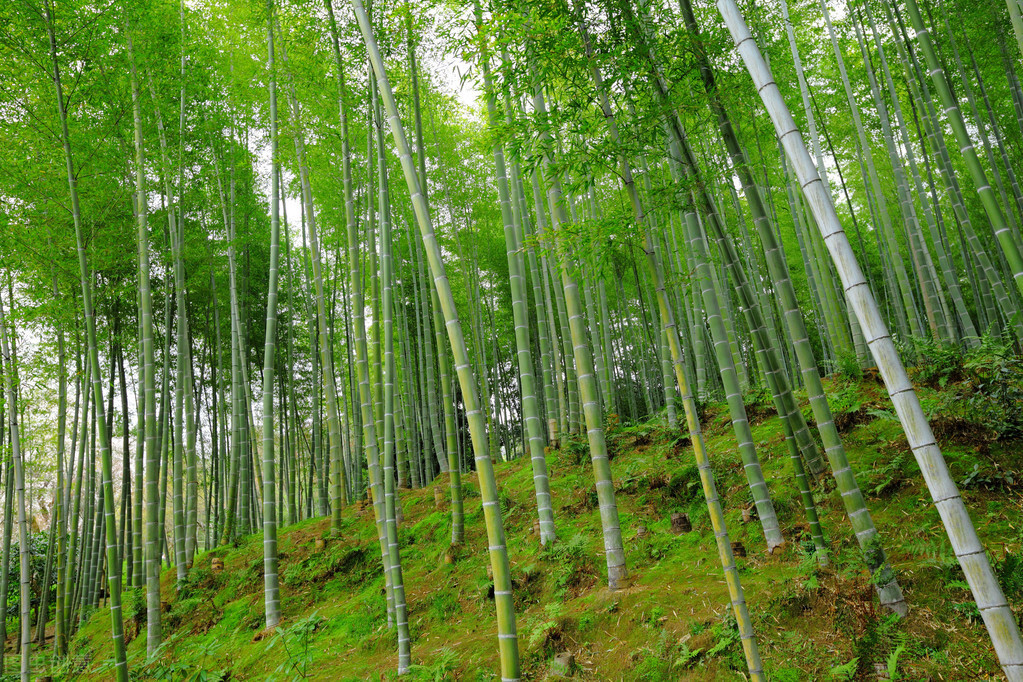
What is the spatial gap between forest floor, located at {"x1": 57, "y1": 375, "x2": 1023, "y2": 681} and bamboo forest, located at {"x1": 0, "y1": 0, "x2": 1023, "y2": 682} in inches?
1.1

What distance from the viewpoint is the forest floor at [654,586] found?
8.82ft

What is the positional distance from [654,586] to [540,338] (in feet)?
11.1

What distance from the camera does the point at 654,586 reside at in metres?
3.68

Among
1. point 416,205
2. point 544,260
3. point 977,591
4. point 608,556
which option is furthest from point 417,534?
point 977,591

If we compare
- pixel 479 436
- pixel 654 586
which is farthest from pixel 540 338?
pixel 479 436

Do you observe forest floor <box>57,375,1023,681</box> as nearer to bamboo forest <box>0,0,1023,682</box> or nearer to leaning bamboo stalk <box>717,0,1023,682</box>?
bamboo forest <box>0,0,1023,682</box>

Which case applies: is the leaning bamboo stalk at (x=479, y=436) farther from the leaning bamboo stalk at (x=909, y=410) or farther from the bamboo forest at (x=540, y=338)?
the leaning bamboo stalk at (x=909, y=410)

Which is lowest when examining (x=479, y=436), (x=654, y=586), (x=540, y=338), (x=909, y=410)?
(x=654, y=586)

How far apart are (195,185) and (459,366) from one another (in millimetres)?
6267

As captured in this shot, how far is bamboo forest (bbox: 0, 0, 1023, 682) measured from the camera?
2734 mm

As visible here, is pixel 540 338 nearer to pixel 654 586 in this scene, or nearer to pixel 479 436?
pixel 654 586

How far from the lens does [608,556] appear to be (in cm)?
380

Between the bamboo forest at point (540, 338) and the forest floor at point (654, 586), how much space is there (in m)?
0.03

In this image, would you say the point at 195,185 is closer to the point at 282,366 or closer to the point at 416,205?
the point at 282,366
